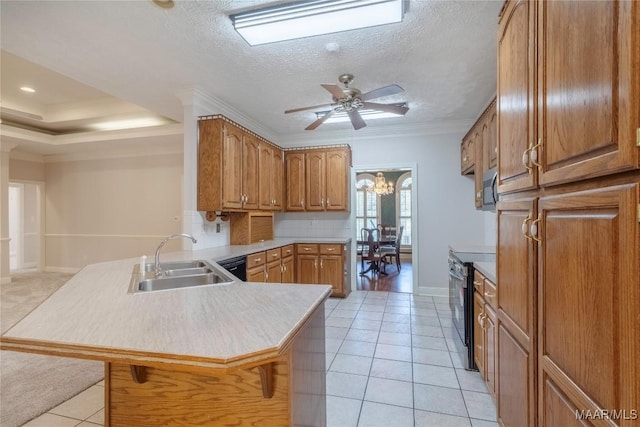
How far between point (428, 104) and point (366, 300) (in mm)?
2889

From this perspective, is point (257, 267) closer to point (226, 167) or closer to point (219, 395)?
point (226, 167)

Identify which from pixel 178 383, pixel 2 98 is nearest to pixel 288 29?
pixel 178 383

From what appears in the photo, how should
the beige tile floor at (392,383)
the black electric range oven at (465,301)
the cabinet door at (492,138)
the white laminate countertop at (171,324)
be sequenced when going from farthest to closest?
1. the cabinet door at (492,138)
2. the black electric range oven at (465,301)
3. the beige tile floor at (392,383)
4. the white laminate countertop at (171,324)

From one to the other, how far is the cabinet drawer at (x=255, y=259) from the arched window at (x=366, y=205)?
5.89 metres

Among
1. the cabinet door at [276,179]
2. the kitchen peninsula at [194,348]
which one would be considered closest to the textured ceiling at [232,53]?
the cabinet door at [276,179]

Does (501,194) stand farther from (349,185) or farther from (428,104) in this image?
(349,185)

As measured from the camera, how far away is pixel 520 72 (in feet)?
4.10

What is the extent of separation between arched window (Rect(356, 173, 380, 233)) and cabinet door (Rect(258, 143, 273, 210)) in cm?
507

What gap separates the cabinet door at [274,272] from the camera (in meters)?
3.87

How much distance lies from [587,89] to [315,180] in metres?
4.25

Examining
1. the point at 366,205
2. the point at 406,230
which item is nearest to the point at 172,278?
the point at 366,205

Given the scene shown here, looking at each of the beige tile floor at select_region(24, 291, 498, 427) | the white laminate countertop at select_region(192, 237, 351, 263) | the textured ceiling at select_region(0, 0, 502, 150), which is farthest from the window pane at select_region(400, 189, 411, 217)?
the beige tile floor at select_region(24, 291, 498, 427)

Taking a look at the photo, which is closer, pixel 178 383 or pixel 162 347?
pixel 162 347

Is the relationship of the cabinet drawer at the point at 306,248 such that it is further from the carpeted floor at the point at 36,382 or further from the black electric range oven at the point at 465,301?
the carpeted floor at the point at 36,382
